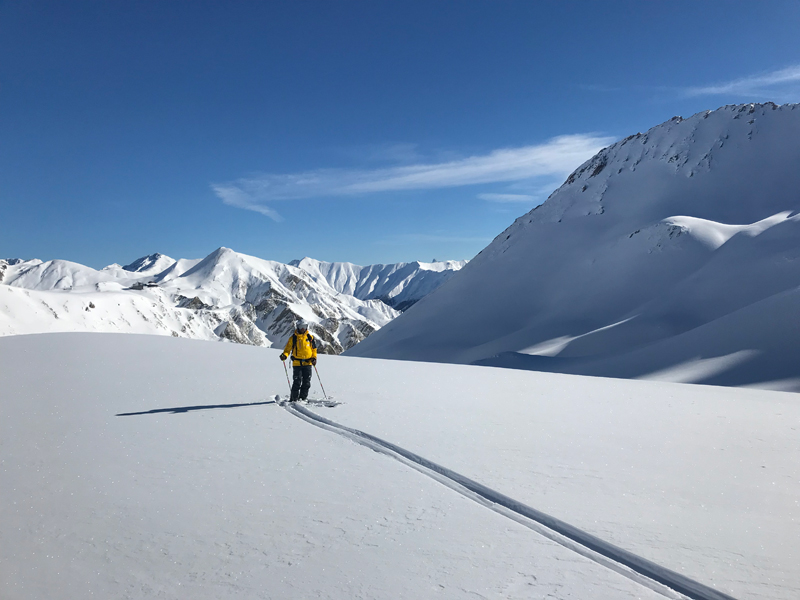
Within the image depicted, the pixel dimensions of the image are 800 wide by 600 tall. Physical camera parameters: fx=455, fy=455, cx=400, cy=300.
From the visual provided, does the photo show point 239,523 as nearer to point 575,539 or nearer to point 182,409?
point 575,539

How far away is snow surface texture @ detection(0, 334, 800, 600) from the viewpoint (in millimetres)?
4051

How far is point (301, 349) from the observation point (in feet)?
38.2

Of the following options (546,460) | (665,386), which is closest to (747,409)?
(665,386)

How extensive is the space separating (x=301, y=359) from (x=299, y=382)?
1.91 ft

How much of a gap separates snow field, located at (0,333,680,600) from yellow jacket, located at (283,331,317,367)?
2.40 m

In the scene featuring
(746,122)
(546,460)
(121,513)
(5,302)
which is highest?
(746,122)

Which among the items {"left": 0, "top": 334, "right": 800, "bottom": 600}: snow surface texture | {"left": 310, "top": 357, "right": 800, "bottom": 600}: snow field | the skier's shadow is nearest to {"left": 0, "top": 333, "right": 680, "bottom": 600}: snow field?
{"left": 0, "top": 334, "right": 800, "bottom": 600}: snow surface texture

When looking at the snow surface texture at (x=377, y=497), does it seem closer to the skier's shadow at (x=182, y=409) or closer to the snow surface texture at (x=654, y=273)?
the skier's shadow at (x=182, y=409)

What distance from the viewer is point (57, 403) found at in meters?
10.4

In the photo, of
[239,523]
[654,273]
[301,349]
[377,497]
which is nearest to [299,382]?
[301,349]

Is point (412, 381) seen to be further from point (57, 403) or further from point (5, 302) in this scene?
point (5, 302)

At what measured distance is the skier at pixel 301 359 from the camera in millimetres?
11383

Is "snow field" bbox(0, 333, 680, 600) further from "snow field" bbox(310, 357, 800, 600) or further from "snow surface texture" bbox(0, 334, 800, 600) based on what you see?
"snow field" bbox(310, 357, 800, 600)

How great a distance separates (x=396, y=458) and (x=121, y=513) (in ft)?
11.8
